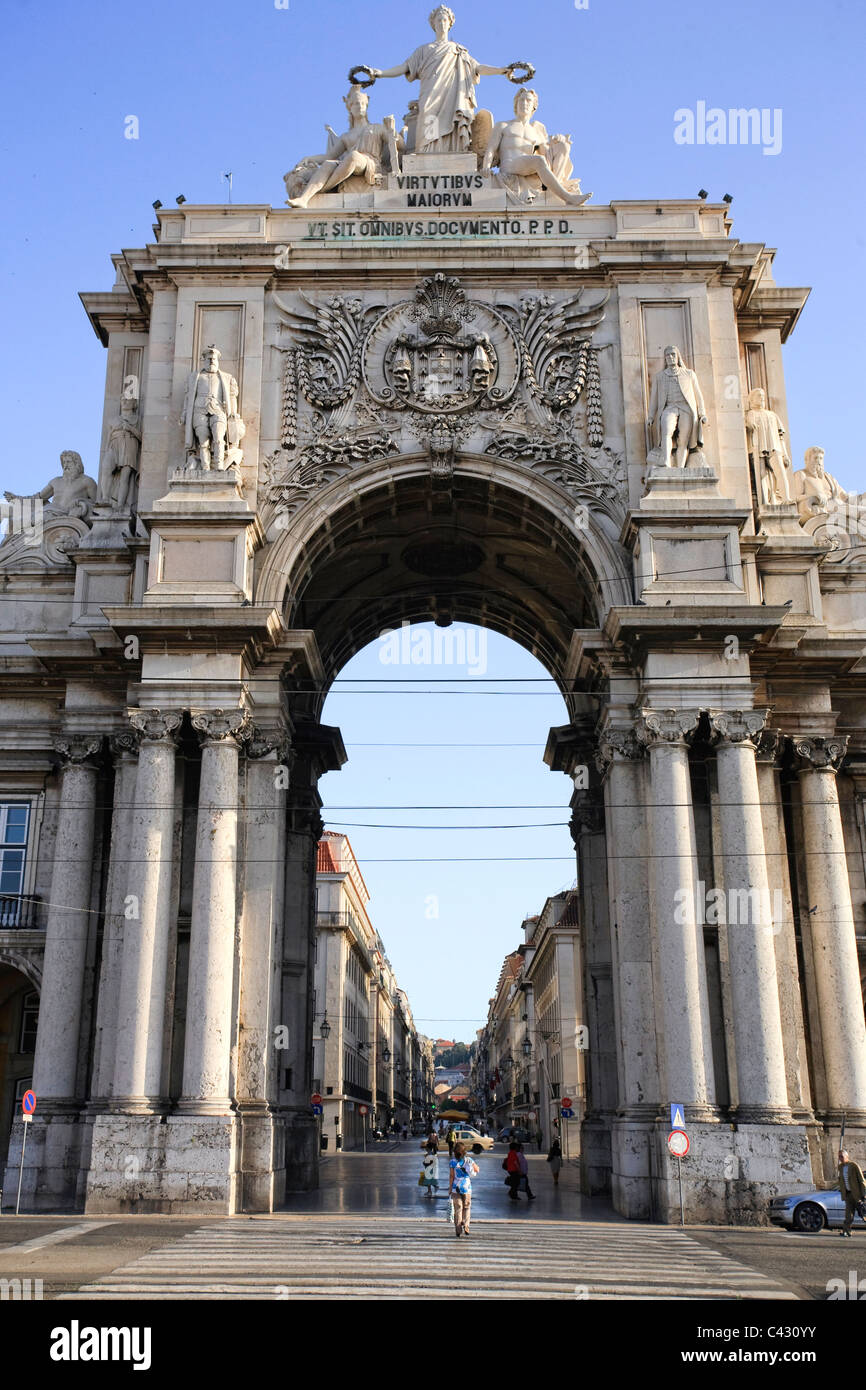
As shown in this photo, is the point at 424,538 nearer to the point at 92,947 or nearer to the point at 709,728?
the point at 709,728

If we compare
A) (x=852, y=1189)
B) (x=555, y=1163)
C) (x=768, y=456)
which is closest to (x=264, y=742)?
(x=768, y=456)

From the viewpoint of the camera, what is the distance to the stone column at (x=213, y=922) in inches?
998

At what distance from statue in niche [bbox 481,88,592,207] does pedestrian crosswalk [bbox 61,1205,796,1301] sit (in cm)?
2407

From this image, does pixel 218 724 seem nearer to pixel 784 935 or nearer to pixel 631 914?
pixel 631 914

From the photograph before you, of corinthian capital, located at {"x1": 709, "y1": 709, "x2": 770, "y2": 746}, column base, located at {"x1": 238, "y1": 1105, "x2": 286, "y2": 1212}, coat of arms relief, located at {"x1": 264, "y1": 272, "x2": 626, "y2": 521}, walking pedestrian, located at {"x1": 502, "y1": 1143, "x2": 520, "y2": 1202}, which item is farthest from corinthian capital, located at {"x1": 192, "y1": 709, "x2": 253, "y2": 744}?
walking pedestrian, located at {"x1": 502, "y1": 1143, "x2": 520, "y2": 1202}

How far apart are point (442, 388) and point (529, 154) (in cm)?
706

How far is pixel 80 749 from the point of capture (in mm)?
29516

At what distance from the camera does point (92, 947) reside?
2902cm

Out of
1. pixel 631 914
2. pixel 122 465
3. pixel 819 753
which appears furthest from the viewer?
pixel 122 465

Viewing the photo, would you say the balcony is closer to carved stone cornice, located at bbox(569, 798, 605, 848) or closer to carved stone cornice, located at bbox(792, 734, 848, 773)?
carved stone cornice, located at bbox(569, 798, 605, 848)

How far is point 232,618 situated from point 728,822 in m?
11.0

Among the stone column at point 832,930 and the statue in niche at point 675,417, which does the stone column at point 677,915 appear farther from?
the statue in niche at point 675,417

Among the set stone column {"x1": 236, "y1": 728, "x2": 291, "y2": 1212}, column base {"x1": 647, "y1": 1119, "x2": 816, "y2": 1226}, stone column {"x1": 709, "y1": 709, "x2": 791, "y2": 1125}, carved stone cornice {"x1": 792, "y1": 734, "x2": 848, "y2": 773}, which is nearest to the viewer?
column base {"x1": 647, "y1": 1119, "x2": 816, "y2": 1226}

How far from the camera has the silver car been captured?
2303 centimetres
